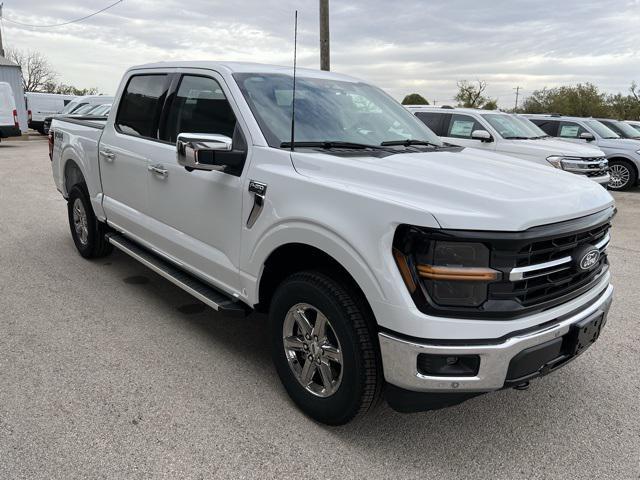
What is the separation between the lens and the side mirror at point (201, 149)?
2.87 metres

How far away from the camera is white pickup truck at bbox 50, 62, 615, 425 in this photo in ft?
7.22

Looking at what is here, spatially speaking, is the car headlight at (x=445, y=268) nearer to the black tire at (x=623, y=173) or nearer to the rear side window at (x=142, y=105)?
the rear side window at (x=142, y=105)

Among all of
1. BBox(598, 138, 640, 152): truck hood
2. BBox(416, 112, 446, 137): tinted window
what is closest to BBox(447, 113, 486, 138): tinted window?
BBox(416, 112, 446, 137): tinted window

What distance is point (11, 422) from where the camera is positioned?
2.76m

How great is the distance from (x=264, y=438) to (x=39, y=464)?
41.5 inches

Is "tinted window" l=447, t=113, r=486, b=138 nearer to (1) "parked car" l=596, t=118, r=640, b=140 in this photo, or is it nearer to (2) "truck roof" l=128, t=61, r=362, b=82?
(2) "truck roof" l=128, t=61, r=362, b=82

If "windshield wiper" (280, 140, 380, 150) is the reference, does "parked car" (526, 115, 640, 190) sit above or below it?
below

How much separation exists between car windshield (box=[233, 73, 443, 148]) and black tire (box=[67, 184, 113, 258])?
2.71 m

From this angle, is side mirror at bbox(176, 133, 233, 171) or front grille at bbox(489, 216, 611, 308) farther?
side mirror at bbox(176, 133, 233, 171)

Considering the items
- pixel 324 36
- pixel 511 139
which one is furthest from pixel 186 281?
pixel 324 36

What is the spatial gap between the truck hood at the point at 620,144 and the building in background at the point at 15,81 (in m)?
24.4

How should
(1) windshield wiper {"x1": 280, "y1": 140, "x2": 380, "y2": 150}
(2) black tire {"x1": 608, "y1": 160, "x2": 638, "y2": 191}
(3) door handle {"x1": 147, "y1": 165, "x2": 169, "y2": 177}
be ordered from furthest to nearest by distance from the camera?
1. (2) black tire {"x1": 608, "y1": 160, "x2": 638, "y2": 191}
2. (3) door handle {"x1": 147, "y1": 165, "x2": 169, "y2": 177}
3. (1) windshield wiper {"x1": 280, "y1": 140, "x2": 380, "y2": 150}

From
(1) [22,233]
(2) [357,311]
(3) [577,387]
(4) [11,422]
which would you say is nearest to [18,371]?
(4) [11,422]

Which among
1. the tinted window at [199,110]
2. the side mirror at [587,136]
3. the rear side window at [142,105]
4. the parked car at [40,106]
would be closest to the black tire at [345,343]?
the tinted window at [199,110]
